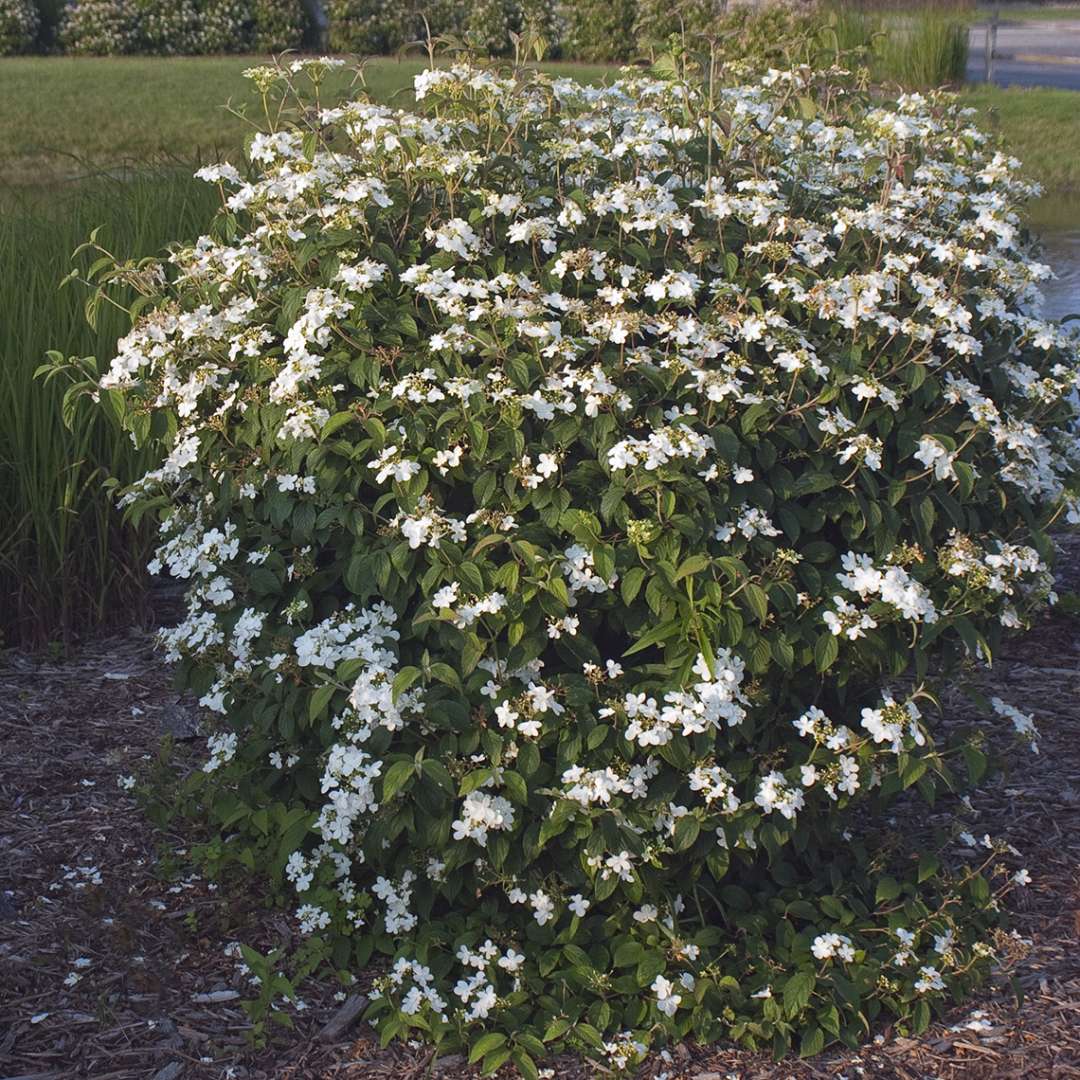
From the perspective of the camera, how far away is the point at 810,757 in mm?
2611

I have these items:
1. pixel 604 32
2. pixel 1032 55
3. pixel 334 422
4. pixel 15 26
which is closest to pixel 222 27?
pixel 15 26

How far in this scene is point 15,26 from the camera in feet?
64.5

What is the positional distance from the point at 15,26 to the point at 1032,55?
16201 mm

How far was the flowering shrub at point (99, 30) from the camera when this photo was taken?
1991 cm

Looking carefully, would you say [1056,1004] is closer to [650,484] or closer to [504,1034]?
[504,1034]

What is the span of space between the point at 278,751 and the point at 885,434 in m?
1.39

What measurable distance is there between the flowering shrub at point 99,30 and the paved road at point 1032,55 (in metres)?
11.9

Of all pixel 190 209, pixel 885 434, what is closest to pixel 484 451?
pixel 885 434

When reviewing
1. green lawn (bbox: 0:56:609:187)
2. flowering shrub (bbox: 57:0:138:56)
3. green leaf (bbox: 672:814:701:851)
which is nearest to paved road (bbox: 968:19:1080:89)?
Answer: green lawn (bbox: 0:56:609:187)

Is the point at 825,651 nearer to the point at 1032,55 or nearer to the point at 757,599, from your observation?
the point at 757,599

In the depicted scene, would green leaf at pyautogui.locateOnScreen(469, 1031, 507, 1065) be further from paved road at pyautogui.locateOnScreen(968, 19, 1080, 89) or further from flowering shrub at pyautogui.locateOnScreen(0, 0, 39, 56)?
flowering shrub at pyautogui.locateOnScreen(0, 0, 39, 56)

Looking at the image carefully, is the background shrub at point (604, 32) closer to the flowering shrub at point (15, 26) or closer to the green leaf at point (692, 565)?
the flowering shrub at point (15, 26)

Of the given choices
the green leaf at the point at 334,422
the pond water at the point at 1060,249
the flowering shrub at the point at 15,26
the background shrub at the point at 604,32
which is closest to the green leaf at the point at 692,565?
the green leaf at the point at 334,422

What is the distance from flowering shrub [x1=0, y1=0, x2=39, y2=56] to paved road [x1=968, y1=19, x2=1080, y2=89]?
43.3 ft
